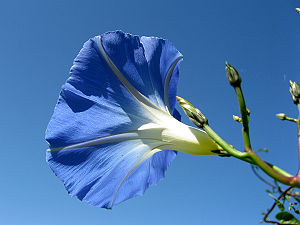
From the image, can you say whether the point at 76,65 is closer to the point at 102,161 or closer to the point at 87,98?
the point at 87,98

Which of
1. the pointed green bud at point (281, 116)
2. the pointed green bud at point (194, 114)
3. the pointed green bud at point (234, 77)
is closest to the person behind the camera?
the pointed green bud at point (234, 77)

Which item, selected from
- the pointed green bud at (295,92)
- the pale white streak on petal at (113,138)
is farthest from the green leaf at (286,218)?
the pale white streak on petal at (113,138)

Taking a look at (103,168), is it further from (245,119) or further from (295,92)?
(295,92)

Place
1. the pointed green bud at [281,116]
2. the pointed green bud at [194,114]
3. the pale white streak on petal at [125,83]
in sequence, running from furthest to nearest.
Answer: the pale white streak on petal at [125,83], the pointed green bud at [281,116], the pointed green bud at [194,114]

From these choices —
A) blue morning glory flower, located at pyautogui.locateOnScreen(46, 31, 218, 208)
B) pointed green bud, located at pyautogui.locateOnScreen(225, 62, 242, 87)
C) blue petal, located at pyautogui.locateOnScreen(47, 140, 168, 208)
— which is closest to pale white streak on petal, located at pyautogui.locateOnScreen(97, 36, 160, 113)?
blue morning glory flower, located at pyautogui.locateOnScreen(46, 31, 218, 208)

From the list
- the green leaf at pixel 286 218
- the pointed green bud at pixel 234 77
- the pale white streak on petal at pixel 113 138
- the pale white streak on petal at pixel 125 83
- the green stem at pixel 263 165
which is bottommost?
the green leaf at pixel 286 218

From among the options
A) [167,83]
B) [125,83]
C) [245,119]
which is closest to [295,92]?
[245,119]

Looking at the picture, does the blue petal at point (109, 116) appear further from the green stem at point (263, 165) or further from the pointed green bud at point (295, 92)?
the pointed green bud at point (295, 92)
